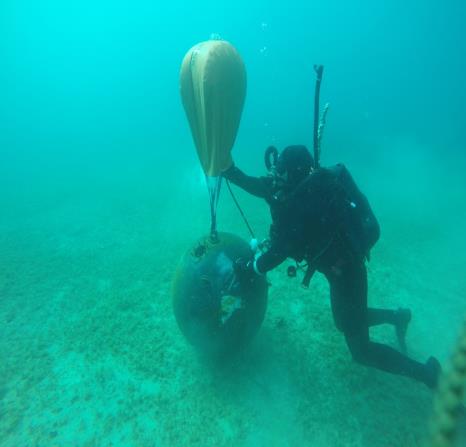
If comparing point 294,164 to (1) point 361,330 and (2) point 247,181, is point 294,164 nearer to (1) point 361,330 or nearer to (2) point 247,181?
(2) point 247,181

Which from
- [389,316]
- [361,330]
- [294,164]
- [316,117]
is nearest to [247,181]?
[294,164]

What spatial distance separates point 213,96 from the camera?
342cm

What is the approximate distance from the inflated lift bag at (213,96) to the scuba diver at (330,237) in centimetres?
58

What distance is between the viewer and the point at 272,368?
4.62 m

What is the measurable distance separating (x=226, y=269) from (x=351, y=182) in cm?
180

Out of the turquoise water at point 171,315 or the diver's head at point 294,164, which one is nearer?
the diver's head at point 294,164

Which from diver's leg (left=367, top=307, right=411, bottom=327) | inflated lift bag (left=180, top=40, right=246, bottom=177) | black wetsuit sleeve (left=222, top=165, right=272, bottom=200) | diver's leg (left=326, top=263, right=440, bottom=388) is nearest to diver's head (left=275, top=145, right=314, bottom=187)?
black wetsuit sleeve (left=222, top=165, right=272, bottom=200)

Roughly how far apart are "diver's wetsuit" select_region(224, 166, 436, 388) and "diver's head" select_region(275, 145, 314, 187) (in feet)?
0.57

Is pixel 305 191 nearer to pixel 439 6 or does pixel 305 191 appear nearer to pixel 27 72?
pixel 439 6

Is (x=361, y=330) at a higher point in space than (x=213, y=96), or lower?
lower

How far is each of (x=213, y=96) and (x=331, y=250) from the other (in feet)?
→ 6.84

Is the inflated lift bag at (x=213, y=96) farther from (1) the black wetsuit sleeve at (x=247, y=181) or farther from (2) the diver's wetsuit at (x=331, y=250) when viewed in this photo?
(2) the diver's wetsuit at (x=331, y=250)

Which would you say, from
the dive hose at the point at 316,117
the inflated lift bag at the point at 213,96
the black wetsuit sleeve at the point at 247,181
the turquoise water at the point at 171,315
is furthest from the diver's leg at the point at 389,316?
the inflated lift bag at the point at 213,96

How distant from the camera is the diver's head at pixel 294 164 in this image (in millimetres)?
3432
